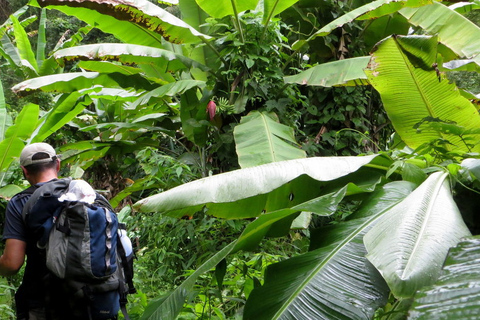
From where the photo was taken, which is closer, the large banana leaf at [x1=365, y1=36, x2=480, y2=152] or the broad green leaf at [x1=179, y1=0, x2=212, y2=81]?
the large banana leaf at [x1=365, y1=36, x2=480, y2=152]

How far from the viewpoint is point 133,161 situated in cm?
733

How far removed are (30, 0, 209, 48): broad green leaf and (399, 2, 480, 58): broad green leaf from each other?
2.11 metres

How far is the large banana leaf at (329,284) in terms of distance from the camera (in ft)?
5.45

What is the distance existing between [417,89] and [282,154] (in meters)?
1.22

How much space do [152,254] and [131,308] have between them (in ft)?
3.00

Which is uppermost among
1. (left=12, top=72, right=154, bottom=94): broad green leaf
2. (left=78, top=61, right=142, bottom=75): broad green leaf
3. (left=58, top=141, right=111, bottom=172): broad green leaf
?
(left=78, top=61, right=142, bottom=75): broad green leaf

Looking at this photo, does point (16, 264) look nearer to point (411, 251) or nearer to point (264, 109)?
point (411, 251)

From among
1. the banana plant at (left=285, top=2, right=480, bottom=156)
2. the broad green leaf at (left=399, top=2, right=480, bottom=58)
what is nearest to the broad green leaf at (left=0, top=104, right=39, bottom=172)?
the banana plant at (left=285, top=2, right=480, bottom=156)

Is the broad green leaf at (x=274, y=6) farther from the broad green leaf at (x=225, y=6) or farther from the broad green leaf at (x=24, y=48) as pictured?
the broad green leaf at (x=24, y=48)

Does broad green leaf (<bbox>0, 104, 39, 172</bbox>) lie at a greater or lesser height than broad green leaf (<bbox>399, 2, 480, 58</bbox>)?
lesser

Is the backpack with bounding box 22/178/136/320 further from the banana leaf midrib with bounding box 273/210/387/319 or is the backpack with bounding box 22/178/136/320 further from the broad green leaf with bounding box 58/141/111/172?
the broad green leaf with bounding box 58/141/111/172

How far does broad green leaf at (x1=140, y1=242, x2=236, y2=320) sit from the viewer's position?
1.99 metres

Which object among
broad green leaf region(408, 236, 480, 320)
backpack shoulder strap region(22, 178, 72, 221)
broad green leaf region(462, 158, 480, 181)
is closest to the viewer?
broad green leaf region(408, 236, 480, 320)

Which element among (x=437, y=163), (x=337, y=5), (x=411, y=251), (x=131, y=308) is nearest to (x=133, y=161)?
(x=337, y=5)
